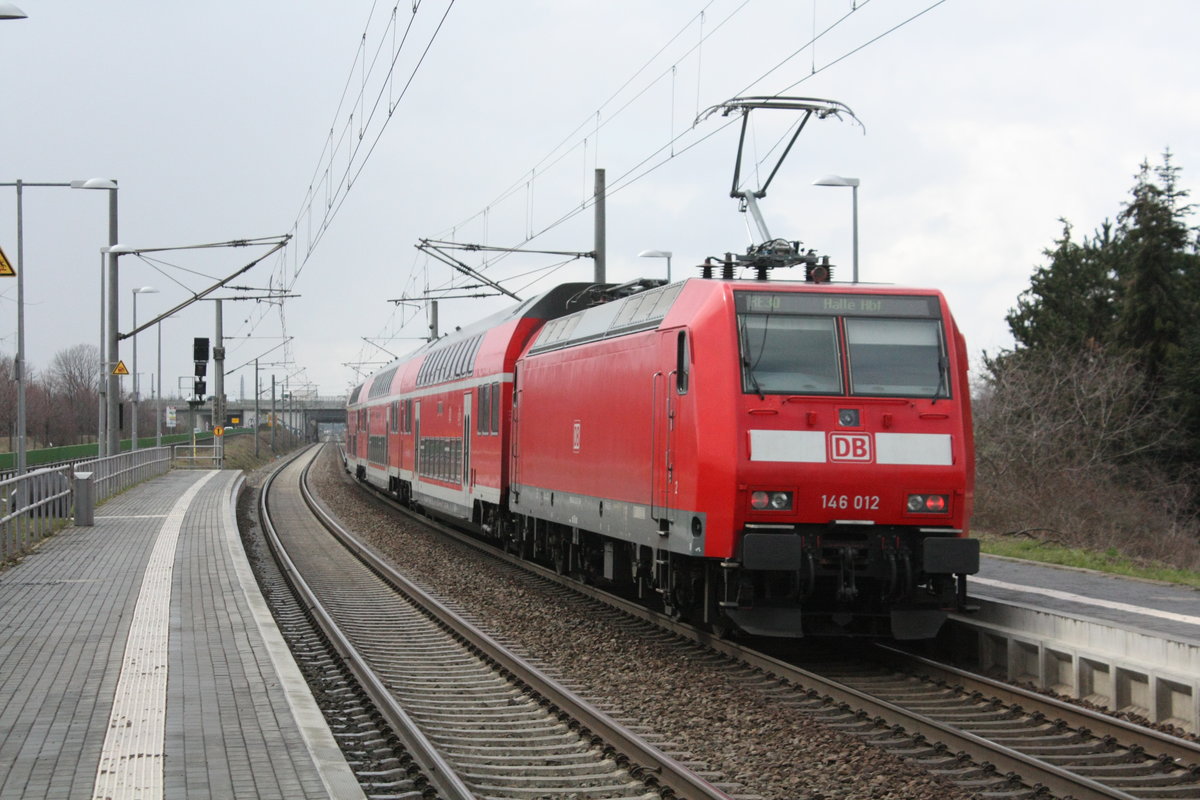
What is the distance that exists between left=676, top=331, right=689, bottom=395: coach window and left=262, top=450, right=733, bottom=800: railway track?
273 centimetres

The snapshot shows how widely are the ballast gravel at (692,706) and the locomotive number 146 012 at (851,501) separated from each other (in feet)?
5.43

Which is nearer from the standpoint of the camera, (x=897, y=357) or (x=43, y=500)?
(x=897, y=357)

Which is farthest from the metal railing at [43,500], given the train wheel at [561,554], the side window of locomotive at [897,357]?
the side window of locomotive at [897,357]

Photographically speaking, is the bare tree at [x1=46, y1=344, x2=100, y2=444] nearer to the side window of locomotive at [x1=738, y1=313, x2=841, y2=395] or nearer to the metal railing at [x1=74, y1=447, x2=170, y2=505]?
the metal railing at [x1=74, y1=447, x2=170, y2=505]

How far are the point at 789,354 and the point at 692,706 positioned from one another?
3.27 meters

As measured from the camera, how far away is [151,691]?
9.00m

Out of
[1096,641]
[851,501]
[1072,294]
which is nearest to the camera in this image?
[1096,641]

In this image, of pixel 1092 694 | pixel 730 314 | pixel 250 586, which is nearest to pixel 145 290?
pixel 250 586

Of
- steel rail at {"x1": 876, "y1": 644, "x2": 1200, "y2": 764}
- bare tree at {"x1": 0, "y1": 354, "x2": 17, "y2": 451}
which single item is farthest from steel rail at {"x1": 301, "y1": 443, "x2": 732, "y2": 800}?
bare tree at {"x1": 0, "y1": 354, "x2": 17, "y2": 451}

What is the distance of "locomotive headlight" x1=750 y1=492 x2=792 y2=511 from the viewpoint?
10.8 metres

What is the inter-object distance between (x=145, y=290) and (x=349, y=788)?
124 feet

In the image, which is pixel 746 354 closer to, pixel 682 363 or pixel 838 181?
pixel 682 363

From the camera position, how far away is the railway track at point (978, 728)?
7.47 m

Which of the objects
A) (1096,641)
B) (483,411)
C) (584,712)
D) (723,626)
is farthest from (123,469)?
(1096,641)
